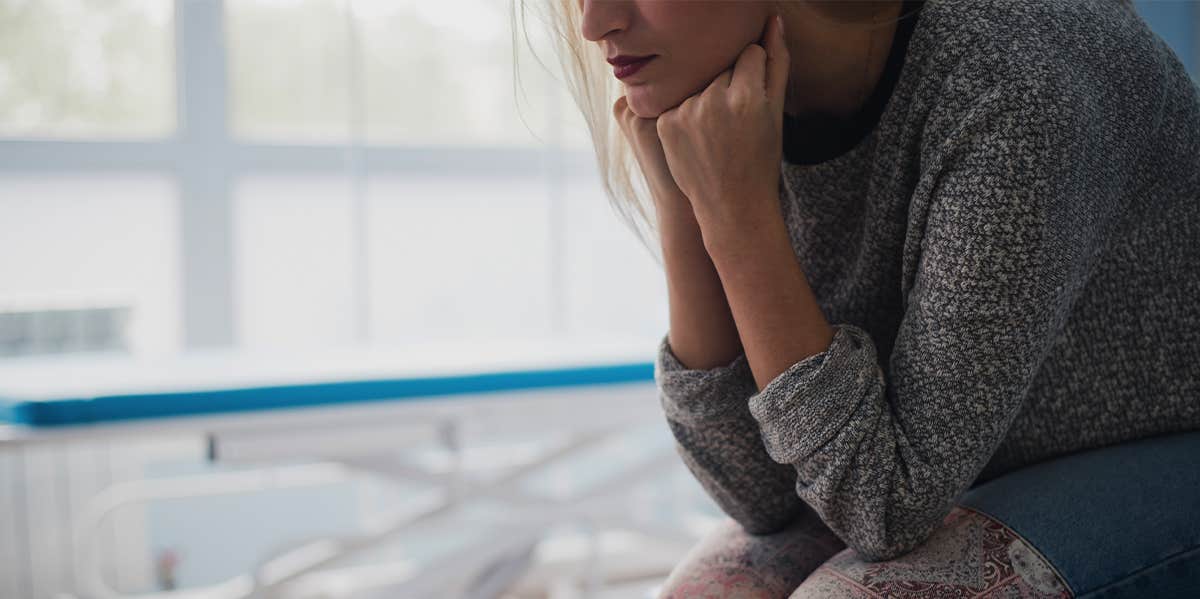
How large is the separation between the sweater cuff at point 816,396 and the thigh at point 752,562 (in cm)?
16

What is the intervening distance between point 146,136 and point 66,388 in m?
1.10

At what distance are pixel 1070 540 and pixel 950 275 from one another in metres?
0.20

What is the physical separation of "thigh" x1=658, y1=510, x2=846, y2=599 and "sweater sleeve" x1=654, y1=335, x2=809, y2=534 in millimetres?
22

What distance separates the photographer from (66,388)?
1235mm

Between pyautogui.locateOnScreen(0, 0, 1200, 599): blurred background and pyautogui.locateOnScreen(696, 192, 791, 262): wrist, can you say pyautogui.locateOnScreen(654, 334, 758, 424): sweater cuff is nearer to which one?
pyautogui.locateOnScreen(696, 192, 791, 262): wrist

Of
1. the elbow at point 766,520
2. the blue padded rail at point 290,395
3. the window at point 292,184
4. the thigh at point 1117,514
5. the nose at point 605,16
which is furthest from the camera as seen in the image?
the window at point 292,184

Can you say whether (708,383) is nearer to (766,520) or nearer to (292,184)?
(766,520)

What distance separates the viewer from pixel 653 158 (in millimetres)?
845

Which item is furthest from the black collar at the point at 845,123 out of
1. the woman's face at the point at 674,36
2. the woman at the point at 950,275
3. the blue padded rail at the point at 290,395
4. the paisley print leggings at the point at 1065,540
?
the blue padded rail at the point at 290,395

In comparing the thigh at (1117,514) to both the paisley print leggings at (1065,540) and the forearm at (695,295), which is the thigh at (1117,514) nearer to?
the paisley print leggings at (1065,540)

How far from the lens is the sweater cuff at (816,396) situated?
0.69 meters

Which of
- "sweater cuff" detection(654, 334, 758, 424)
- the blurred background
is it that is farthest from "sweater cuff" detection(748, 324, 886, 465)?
the blurred background

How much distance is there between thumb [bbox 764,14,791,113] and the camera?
740mm

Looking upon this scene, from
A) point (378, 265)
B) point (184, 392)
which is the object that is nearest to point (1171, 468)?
point (184, 392)
